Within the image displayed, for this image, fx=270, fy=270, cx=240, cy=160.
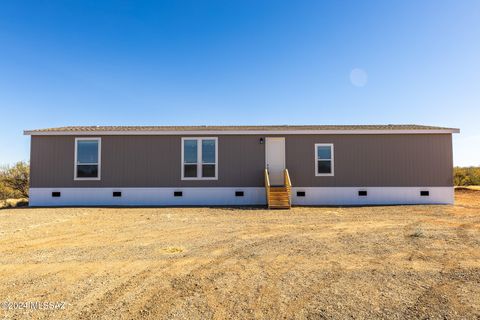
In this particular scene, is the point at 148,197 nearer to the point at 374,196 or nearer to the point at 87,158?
the point at 87,158

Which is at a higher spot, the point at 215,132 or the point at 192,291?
the point at 215,132

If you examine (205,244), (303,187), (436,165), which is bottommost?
(205,244)

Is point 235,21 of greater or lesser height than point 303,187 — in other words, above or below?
above

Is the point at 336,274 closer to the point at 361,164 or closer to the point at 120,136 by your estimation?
the point at 361,164

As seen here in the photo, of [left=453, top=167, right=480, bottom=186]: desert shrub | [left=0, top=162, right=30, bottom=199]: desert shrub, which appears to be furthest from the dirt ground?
[left=453, top=167, right=480, bottom=186]: desert shrub

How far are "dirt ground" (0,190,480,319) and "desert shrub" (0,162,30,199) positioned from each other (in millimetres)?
7698

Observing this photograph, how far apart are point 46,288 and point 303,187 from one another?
955 cm

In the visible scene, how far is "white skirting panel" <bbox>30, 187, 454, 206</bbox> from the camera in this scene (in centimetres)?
1122

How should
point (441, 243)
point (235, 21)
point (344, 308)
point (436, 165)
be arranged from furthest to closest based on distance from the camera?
point (235, 21)
point (436, 165)
point (441, 243)
point (344, 308)

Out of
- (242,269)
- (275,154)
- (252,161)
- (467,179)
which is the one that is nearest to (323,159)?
(275,154)

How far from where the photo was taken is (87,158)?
11.4m

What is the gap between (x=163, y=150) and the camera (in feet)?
37.7

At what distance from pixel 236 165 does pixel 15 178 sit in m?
11.5

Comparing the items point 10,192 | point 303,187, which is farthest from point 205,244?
point 10,192
